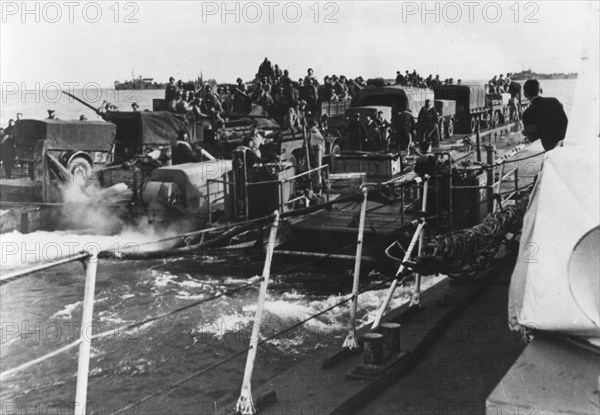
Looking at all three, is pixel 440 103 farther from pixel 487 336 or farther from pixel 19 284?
pixel 487 336

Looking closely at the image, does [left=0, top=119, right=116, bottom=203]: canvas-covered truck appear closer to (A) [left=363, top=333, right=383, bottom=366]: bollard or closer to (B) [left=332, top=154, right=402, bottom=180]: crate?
(B) [left=332, top=154, right=402, bottom=180]: crate

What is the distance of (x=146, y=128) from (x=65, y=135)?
8.63 feet

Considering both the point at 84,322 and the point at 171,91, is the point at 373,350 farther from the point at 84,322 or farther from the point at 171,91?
the point at 171,91

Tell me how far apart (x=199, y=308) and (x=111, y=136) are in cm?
961

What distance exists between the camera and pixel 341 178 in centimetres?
1572

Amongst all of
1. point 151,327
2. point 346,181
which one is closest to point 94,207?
point 346,181

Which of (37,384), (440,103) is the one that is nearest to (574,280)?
(37,384)

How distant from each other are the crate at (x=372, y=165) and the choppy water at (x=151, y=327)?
4.65m

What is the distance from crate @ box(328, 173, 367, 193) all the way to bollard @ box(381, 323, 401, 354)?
1126 centimetres

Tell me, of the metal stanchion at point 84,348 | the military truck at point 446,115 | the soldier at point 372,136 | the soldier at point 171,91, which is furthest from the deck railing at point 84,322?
the military truck at point 446,115

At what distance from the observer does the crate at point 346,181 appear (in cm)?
1529

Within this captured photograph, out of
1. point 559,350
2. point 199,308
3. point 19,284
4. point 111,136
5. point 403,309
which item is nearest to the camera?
point 559,350

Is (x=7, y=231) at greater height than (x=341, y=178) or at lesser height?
Result: lesser

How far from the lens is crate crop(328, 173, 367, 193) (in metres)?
15.3
